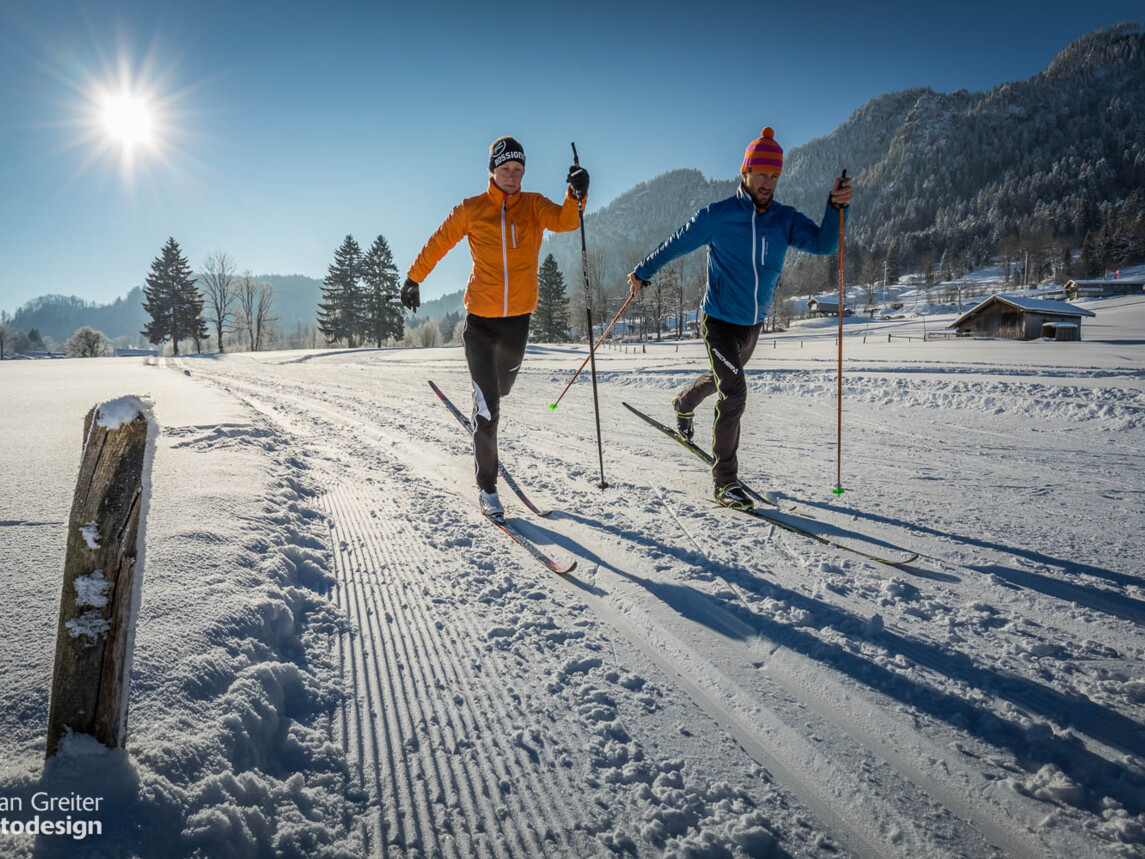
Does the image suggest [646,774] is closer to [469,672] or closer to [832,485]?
[469,672]

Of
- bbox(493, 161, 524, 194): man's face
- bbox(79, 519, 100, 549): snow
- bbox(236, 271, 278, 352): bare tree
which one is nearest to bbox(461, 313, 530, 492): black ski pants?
bbox(493, 161, 524, 194): man's face

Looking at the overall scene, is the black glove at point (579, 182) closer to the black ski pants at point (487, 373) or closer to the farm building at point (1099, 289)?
the black ski pants at point (487, 373)

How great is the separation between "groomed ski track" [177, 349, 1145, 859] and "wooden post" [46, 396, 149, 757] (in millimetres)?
669

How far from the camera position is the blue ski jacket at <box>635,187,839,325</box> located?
11.5 ft

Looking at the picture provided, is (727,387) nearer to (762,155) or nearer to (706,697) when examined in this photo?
(762,155)

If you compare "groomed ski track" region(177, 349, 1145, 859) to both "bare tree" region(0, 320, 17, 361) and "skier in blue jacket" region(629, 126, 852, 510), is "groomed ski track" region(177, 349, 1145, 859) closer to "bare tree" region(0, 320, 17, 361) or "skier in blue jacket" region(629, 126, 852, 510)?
"skier in blue jacket" region(629, 126, 852, 510)

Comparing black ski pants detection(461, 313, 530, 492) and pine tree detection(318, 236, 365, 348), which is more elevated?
pine tree detection(318, 236, 365, 348)

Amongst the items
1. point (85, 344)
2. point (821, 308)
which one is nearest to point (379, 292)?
point (85, 344)

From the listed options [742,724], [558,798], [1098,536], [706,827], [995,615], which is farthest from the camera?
[1098,536]

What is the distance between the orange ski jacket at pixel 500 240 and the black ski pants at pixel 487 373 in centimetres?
10

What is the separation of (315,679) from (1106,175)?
156m

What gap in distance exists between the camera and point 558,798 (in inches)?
55.1

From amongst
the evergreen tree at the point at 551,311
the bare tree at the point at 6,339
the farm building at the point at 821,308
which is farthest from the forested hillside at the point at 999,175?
the bare tree at the point at 6,339

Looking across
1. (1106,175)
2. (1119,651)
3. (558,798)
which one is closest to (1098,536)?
(1119,651)
